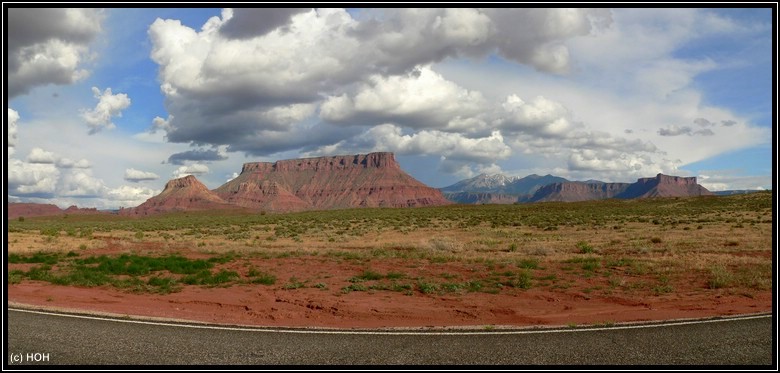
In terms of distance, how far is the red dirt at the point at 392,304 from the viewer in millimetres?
13633

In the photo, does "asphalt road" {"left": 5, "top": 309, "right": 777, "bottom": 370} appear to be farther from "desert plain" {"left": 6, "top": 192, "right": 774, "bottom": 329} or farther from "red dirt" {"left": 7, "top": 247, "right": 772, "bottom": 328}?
"red dirt" {"left": 7, "top": 247, "right": 772, "bottom": 328}

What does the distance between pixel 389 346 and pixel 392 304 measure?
645 centimetres

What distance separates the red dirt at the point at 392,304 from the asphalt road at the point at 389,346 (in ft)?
6.66

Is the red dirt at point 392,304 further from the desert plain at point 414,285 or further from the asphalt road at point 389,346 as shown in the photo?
the asphalt road at point 389,346

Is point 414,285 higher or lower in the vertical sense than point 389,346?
lower

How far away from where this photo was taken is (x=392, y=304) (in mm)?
16125

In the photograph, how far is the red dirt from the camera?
1363cm

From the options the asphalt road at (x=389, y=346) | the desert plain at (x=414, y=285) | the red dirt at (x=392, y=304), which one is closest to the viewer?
the asphalt road at (x=389, y=346)

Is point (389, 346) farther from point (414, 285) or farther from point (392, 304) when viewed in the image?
point (414, 285)

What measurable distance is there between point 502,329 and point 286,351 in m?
4.97

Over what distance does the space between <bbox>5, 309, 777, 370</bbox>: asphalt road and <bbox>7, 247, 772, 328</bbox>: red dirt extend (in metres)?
2.03

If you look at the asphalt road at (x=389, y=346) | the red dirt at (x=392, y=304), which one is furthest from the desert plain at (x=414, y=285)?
the asphalt road at (x=389, y=346)

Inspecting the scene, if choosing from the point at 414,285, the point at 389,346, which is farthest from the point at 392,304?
the point at 389,346
